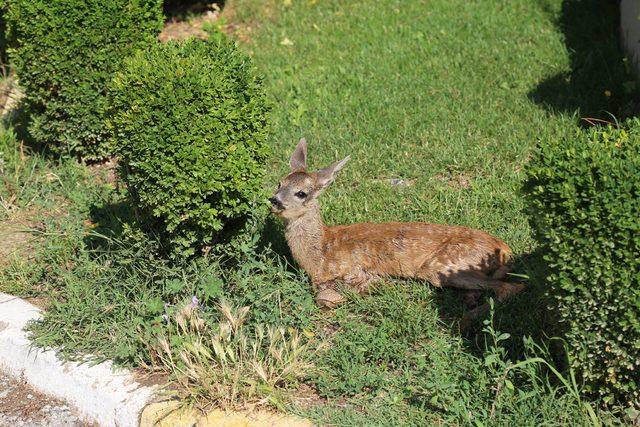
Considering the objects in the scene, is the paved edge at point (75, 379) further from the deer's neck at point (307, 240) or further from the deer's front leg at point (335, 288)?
the deer's neck at point (307, 240)

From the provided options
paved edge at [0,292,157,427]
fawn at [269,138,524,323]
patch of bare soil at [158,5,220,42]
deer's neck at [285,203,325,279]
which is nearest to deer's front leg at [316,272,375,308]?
fawn at [269,138,524,323]

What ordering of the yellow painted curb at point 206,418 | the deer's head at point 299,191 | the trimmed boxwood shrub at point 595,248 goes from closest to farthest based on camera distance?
the trimmed boxwood shrub at point 595,248 < the yellow painted curb at point 206,418 < the deer's head at point 299,191

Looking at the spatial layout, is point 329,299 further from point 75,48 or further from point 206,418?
point 75,48

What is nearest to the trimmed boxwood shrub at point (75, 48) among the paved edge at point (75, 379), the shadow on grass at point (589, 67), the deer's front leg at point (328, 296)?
the paved edge at point (75, 379)

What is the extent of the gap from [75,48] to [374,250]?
12.3 ft

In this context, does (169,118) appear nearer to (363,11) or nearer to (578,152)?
(578,152)

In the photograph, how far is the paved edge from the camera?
5473 millimetres

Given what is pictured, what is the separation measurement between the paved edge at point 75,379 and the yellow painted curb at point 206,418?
4.3 inches

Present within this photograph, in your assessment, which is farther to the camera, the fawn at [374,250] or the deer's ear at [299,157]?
the deer's ear at [299,157]

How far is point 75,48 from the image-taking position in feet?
27.5

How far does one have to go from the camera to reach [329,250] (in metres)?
6.65

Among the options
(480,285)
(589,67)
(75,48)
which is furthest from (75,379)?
(589,67)

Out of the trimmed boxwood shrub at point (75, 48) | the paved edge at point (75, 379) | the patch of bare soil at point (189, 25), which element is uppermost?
the trimmed boxwood shrub at point (75, 48)

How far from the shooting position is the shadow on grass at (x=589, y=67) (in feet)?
28.5
